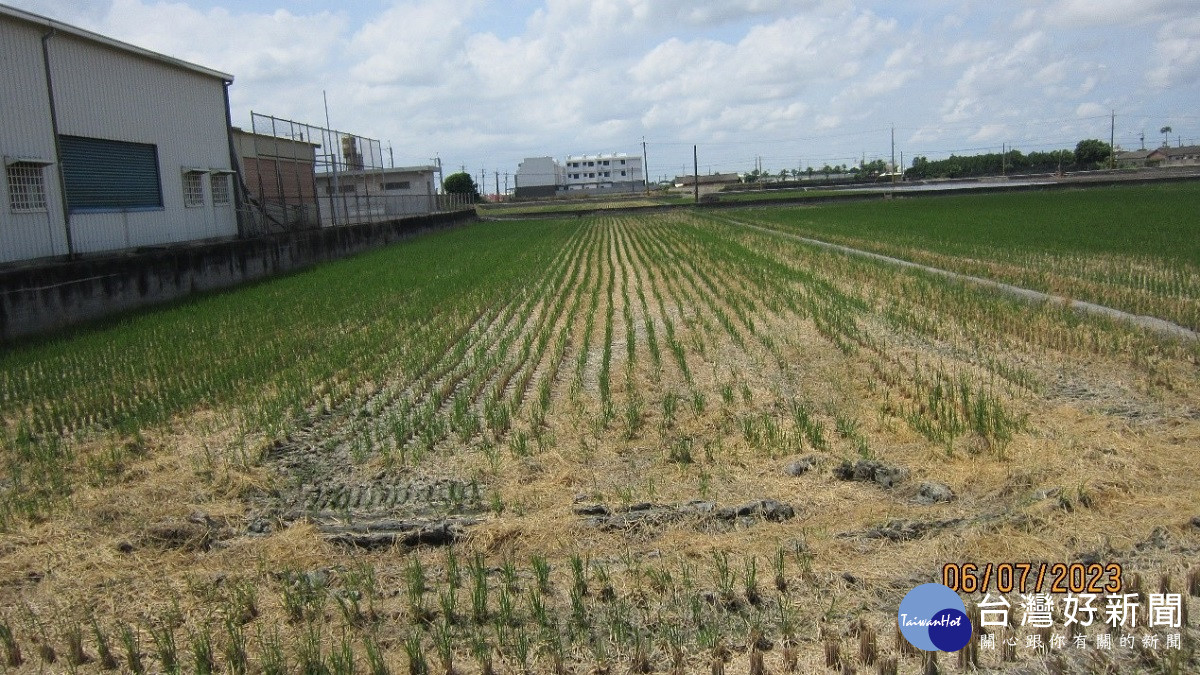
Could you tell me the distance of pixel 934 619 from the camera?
3941mm

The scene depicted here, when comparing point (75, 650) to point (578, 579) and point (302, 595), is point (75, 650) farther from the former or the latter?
point (578, 579)

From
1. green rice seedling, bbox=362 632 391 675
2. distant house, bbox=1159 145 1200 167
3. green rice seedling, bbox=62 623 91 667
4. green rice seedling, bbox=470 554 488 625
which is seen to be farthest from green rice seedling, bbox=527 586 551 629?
distant house, bbox=1159 145 1200 167

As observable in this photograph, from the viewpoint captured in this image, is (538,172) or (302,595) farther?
(538,172)

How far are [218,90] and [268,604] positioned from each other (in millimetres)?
24311

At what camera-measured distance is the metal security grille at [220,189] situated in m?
24.7

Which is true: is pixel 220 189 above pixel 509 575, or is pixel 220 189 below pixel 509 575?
above

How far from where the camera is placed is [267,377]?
9.73m

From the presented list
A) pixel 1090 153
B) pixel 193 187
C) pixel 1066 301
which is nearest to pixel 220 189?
pixel 193 187

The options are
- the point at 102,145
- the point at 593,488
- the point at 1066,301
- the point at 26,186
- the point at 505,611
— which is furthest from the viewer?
the point at 102,145

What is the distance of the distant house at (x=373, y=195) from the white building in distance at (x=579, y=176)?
36139 millimetres

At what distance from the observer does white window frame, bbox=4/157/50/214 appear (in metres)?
16.3

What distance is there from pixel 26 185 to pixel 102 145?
2948mm

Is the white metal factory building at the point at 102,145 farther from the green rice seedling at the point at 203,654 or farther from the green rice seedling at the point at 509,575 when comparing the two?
the green rice seedling at the point at 509,575

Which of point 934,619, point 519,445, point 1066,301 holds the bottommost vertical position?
point 934,619
